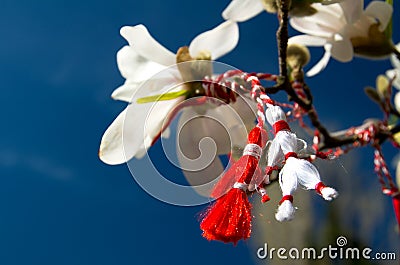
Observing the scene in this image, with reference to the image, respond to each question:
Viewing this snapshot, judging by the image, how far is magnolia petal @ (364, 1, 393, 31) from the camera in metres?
0.43

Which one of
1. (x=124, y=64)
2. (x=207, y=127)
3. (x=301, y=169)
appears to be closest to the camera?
(x=301, y=169)

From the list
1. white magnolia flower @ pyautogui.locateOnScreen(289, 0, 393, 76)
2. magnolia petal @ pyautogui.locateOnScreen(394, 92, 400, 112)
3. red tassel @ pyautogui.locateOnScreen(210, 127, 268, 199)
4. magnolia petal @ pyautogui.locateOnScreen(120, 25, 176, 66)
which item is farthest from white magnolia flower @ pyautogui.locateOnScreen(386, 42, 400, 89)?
red tassel @ pyautogui.locateOnScreen(210, 127, 268, 199)

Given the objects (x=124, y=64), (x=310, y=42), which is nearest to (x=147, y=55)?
(x=124, y=64)

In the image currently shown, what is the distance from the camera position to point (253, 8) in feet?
1.34

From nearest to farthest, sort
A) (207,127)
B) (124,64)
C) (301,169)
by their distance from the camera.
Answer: (301,169) < (207,127) < (124,64)

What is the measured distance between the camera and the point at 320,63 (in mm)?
480

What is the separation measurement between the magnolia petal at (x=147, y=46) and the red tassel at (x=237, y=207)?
189mm

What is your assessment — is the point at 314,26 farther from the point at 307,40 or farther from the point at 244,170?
the point at 244,170

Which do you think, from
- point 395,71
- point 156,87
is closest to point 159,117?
point 156,87

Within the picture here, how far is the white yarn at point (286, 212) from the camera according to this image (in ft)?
0.65

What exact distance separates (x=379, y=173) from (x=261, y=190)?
26 cm

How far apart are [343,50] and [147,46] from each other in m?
0.16

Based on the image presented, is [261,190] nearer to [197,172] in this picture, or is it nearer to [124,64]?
[197,172]

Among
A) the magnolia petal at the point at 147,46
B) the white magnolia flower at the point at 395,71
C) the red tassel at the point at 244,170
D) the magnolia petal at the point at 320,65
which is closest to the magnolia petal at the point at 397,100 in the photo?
the white magnolia flower at the point at 395,71
